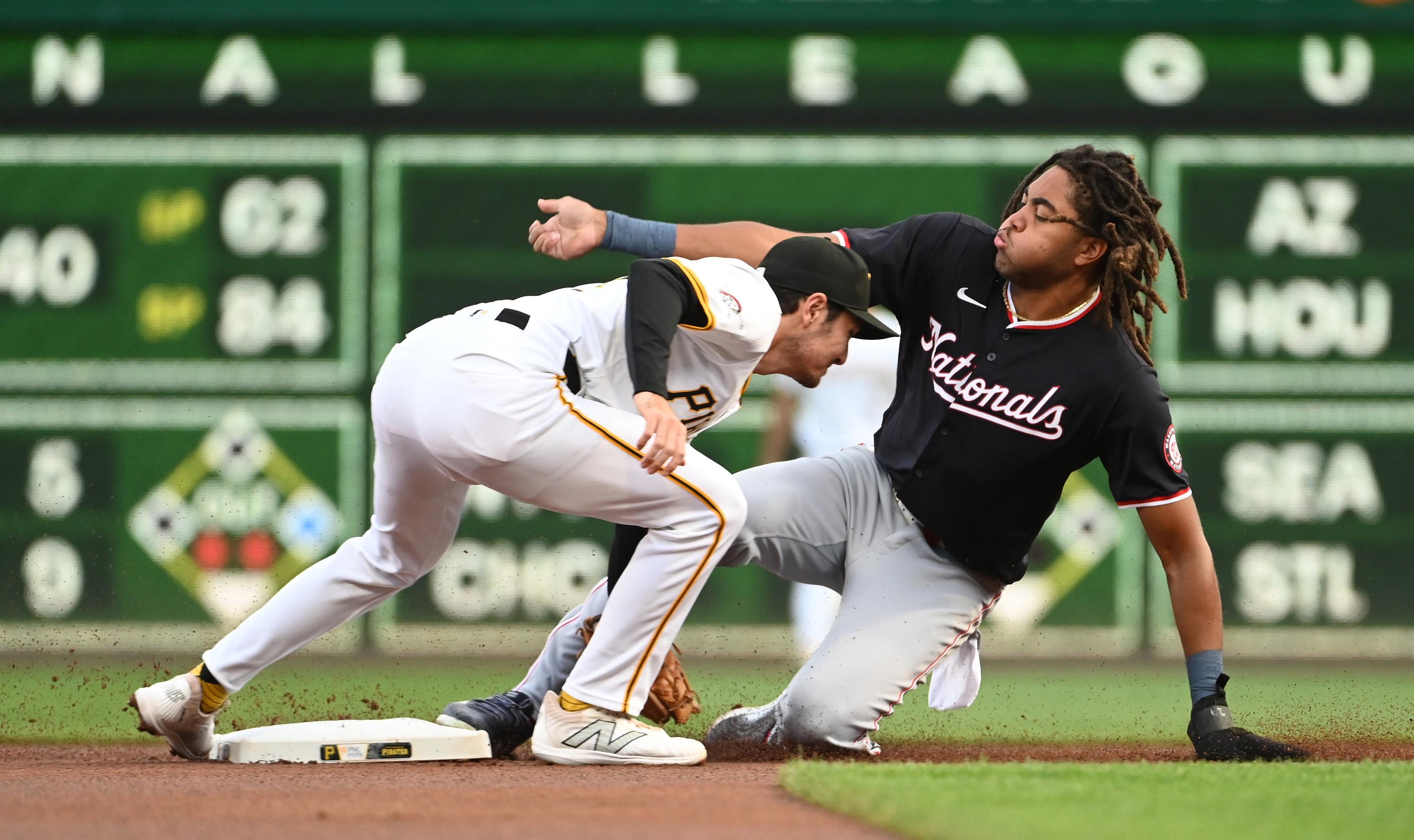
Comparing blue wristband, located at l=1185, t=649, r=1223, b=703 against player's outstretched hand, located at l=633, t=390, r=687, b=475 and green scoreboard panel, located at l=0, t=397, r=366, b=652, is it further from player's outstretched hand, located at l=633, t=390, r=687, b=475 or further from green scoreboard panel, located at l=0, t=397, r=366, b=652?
green scoreboard panel, located at l=0, t=397, r=366, b=652

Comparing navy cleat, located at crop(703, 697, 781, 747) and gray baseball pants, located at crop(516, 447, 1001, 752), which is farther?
navy cleat, located at crop(703, 697, 781, 747)

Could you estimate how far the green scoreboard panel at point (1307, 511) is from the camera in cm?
577

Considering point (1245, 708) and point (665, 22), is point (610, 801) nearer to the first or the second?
point (1245, 708)

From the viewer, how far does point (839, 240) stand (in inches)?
145

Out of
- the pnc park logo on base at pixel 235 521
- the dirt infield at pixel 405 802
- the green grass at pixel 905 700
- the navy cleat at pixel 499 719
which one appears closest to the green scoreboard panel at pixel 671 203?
the green grass at pixel 905 700

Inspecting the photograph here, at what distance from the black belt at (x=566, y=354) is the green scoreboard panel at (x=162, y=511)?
9.11 feet

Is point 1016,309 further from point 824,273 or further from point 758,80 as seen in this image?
point 758,80

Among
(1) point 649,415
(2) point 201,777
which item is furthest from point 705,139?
(2) point 201,777

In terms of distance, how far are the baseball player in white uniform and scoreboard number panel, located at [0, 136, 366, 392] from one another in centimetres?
275

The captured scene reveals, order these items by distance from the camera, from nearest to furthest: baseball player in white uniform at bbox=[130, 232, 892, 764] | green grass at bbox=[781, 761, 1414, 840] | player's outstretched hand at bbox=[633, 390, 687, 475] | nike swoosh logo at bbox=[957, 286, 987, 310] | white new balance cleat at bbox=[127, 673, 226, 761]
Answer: green grass at bbox=[781, 761, 1414, 840] < player's outstretched hand at bbox=[633, 390, 687, 475] < baseball player in white uniform at bbox=[130, 232, 892, 764] < white new balance cleat at bbox=[127, 673, 226, 761] < nike swoosh logo at bbox=[957, 286, 987, 310]

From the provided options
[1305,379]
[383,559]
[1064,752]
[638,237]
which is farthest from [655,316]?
[1305,379]

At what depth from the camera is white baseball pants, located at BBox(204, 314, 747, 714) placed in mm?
3049

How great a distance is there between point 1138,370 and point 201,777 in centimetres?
205

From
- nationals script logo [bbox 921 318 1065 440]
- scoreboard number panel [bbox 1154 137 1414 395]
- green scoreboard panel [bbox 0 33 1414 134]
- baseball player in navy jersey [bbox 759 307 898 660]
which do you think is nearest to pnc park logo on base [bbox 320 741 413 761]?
nationals script logo [bbox 921 318 1065 440]
